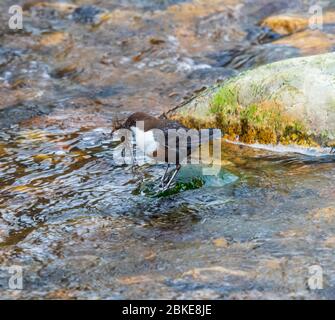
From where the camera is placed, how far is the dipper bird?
548 centimetres

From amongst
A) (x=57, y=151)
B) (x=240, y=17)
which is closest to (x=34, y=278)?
(x=57, y=151)

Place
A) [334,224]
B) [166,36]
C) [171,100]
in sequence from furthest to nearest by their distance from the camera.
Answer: [166,36], [171,100], [334,224]

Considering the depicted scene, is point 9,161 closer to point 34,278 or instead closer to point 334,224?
point 34,278

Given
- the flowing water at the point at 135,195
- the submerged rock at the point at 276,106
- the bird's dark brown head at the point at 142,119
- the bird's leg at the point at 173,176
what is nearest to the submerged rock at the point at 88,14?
the flowing water at the point at 135,195

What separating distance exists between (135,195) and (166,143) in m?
0.50

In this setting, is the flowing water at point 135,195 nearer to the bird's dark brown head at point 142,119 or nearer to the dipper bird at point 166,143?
the dipper bird at point 166,143

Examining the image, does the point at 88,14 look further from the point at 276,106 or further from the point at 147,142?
the point at 147,142

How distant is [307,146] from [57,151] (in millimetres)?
2416

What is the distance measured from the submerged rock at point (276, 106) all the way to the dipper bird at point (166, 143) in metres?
0.98

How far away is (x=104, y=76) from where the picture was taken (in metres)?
9.02

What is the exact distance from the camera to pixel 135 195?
17.8 ft

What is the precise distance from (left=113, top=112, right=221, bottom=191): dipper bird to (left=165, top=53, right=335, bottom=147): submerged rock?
0.98 metres

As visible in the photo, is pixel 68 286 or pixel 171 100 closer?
pixel 68 286

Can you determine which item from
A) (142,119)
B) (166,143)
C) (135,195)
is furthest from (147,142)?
(135,195)
